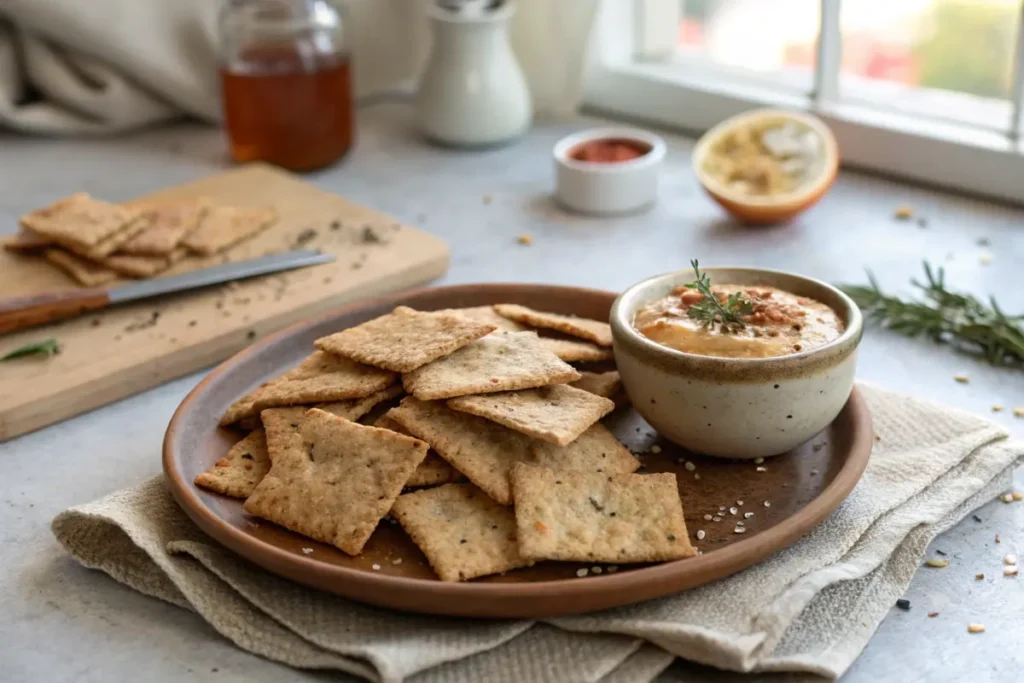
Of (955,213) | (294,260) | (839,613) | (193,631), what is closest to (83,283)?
(294,260)

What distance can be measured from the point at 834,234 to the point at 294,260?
0.94 meters

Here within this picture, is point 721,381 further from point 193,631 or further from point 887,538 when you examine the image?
point 193,631

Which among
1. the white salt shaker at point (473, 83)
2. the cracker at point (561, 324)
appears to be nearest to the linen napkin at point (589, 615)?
the cracker at point (561, 324)

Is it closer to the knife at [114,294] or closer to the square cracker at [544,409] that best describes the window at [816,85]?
the knife at [114,294]

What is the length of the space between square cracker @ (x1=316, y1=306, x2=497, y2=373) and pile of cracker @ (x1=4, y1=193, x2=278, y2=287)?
0.59 meters

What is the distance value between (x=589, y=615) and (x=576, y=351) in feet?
1.28

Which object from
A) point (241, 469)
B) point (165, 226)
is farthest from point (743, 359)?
point (165, 226)

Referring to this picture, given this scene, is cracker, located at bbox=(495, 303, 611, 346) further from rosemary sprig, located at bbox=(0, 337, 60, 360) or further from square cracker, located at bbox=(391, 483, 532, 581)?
rosemary sprig, located at bbox=(0, 337, 60, 360)

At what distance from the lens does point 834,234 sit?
2.04m

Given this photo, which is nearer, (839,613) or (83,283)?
(839,613)

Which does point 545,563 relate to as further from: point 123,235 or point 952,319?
point 123,235

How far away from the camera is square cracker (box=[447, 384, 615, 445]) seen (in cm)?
112

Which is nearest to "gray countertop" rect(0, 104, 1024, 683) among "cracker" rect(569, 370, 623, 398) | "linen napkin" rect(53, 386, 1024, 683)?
"linen napkin" rect(53, 386, 1024, 683)

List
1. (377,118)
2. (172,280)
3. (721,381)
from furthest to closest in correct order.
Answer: (377,118), (172,280), (721,381)
